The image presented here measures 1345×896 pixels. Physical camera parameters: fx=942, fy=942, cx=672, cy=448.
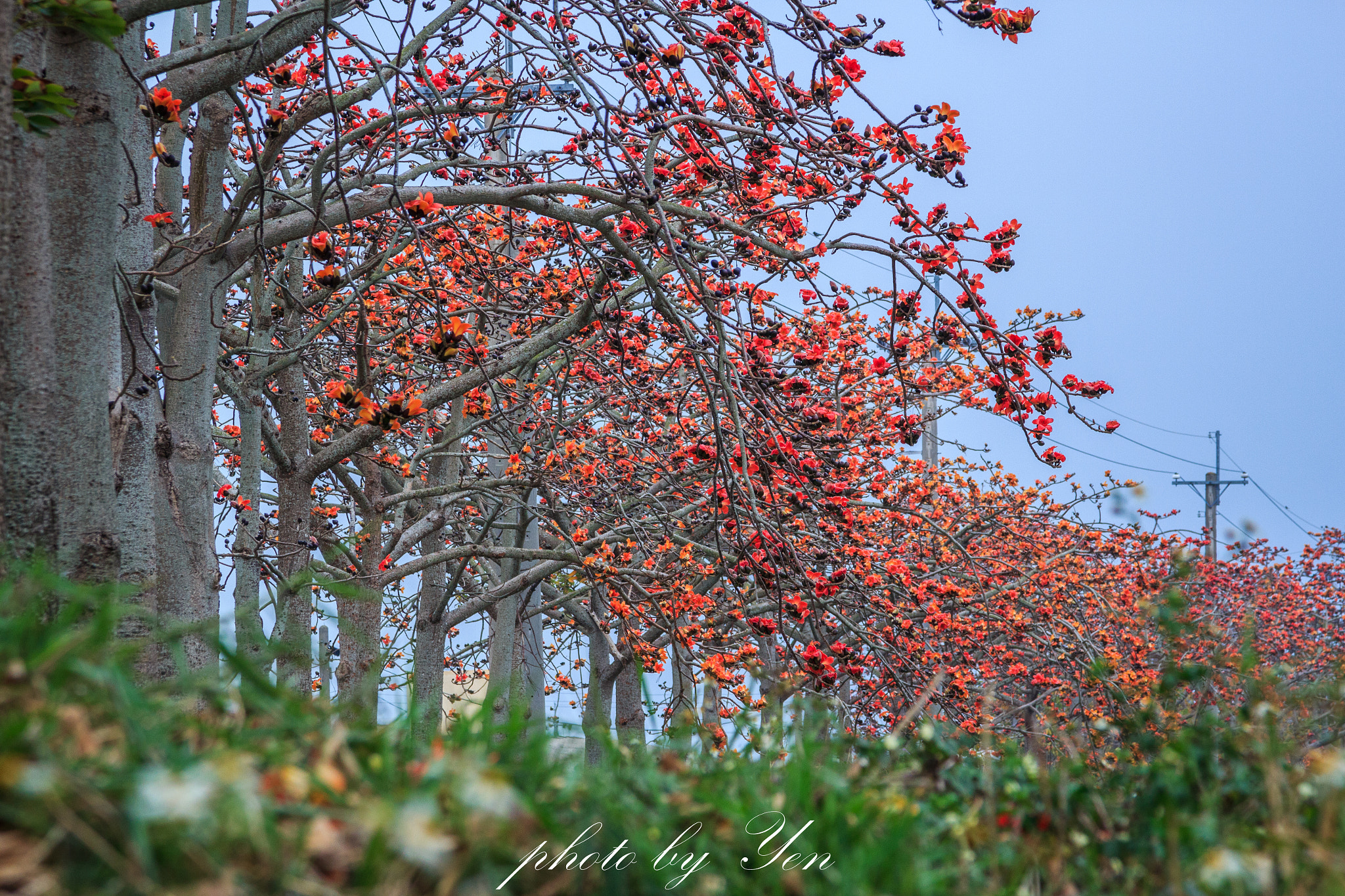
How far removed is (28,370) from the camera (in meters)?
2.65

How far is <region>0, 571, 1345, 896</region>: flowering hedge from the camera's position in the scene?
0.95 meters

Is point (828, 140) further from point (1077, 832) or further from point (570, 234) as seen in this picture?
point (1077, 832)

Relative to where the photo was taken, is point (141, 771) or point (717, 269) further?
point (717, 269)

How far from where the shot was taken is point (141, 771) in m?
1.00

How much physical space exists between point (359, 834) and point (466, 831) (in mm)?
112

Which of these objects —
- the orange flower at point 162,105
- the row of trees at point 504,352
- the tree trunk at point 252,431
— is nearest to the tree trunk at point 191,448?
the row of trees at point 504,352

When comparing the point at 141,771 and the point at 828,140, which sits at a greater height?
the point at 828,140

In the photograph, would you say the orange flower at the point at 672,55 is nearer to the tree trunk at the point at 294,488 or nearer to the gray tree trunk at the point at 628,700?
the tree trunk at the point at 294,488

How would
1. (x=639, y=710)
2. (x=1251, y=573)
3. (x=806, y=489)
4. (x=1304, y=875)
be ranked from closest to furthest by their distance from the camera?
(x=1304, y=875) < (x=806, y=489) < (x=639, y=710) < (x=1251, y=573)

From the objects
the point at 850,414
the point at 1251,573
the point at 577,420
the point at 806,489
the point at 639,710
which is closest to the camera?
the point at 806,489

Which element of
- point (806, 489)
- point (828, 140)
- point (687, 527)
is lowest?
point (806, 489)

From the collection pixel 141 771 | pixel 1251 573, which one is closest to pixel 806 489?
pixel 141 771

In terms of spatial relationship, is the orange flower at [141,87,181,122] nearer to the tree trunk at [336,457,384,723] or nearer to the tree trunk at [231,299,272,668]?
the tree trunk at [231,299,272,668]

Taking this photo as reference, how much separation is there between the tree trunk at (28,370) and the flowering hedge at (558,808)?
45.2 inches
